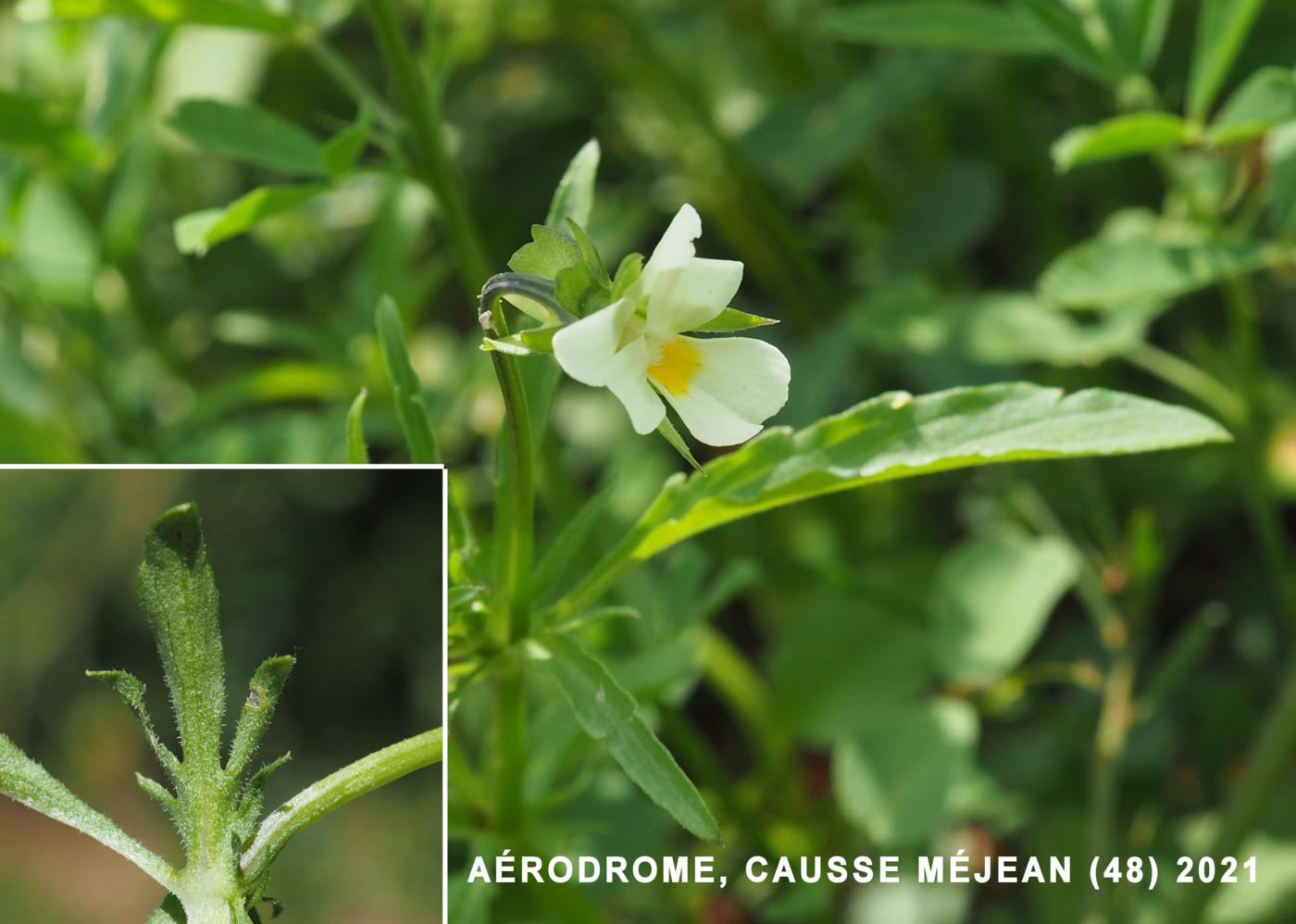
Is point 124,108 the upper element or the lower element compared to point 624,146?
lower

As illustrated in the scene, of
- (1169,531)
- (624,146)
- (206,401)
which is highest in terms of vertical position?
(624,146)

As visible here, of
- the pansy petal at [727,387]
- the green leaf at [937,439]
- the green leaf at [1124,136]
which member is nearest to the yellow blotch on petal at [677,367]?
the pansy petal at [727,387]

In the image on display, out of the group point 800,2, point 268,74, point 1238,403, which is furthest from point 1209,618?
point 268,74

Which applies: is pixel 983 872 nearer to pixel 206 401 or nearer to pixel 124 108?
pixel 206 401

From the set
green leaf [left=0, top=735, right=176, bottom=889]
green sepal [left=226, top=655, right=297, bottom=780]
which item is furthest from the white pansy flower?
green leaf [left=0, top=735, right=176, bottom=889]

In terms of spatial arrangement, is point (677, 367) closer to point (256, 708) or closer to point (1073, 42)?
point (256, 708)

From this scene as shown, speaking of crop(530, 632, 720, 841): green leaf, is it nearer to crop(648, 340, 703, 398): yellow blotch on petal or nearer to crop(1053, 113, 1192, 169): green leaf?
crop(648, 340, 703, 398): yellow blotch on petal

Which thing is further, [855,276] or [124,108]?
[855,276]
